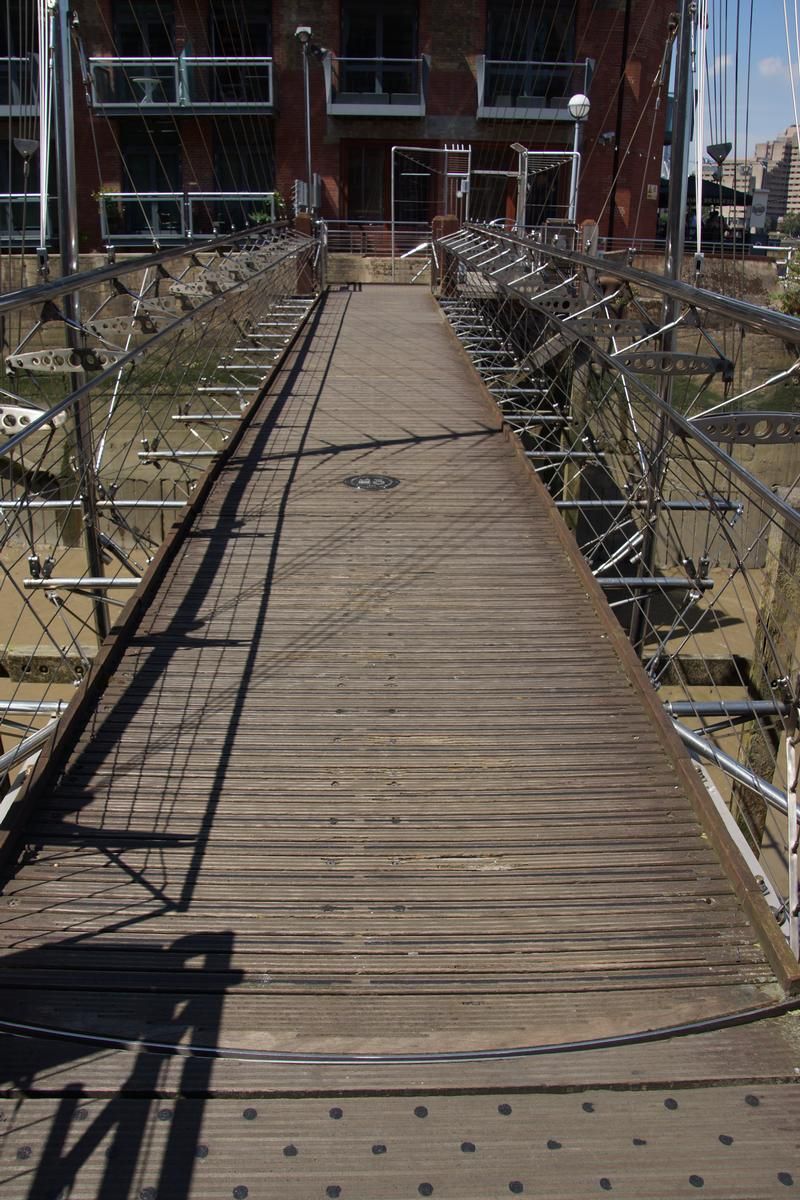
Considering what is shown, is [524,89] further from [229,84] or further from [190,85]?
[190,85]

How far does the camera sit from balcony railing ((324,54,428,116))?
27422mm

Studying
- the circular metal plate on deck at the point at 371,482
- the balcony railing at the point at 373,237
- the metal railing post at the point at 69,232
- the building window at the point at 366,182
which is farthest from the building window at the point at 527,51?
the circular metal plate on deck at the point at 371,482

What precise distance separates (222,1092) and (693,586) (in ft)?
13.3

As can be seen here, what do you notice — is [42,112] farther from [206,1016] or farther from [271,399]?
[206,1016]

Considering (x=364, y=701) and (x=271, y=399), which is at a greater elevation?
(x=271, y=399)

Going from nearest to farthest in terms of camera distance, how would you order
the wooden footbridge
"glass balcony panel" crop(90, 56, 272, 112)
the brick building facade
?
the wooden footbridge < "glass balcony panel" crop(90, 56, 272, 112) < the brick building facade

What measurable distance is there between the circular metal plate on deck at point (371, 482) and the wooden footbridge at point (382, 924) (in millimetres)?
1760

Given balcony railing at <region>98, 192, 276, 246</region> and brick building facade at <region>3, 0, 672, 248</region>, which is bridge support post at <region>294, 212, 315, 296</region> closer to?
balcony railing at <region>98, 192, 276, 246</region>

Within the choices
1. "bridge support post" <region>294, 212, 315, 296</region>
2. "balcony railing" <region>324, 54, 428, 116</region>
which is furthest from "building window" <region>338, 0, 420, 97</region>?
"bridge support post" <region>294, 212, 315, 296</region>

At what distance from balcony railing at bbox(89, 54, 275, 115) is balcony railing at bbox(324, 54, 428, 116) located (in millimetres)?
1610

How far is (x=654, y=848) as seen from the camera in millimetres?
3711

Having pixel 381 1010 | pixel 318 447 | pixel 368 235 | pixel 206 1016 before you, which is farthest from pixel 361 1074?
pixel 368 235

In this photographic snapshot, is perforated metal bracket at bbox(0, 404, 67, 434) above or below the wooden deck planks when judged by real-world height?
above

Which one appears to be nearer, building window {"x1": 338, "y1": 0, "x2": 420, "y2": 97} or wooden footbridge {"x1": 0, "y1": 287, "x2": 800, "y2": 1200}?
wooden footbridge {"x1": 0, "y1": 287, "x2": 800, "y2": 1200}
